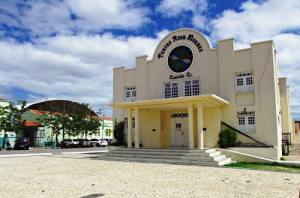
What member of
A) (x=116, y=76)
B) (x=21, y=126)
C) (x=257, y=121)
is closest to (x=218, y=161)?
(x=257, y=121)

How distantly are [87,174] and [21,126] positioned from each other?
Answer: 30.2 meters

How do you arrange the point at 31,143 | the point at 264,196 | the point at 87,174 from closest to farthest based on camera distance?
the point at 264,196, the point at 87,174, the point at 31,143

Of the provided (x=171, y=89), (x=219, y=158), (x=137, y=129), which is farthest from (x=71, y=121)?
(x=219, y=158)

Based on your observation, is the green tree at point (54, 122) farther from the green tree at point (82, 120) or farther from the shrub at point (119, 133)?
the shrub at point (119, 133)

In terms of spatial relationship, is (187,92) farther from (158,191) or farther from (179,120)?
(158,191)

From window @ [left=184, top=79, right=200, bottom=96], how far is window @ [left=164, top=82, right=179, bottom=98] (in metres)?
0.70

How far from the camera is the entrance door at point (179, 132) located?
2248 centimetres

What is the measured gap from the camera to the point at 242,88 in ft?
66.0

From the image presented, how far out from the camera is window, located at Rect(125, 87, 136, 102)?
25.1 m

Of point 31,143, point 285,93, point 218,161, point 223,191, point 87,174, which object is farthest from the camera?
point 31,143

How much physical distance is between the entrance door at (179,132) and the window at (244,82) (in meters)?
4.56

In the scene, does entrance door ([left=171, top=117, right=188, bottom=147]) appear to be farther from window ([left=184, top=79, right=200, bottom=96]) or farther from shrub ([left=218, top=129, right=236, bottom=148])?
shrub ([left=218, top=129, right=236, bottom=148])

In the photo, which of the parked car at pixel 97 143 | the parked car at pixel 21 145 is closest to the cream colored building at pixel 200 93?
the parked car at pixel 21 145

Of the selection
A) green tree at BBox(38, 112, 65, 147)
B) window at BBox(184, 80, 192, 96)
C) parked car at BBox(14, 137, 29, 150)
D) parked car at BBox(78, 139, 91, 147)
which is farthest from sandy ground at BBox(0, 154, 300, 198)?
parked car at BBox(78, 139, 91, 147)
